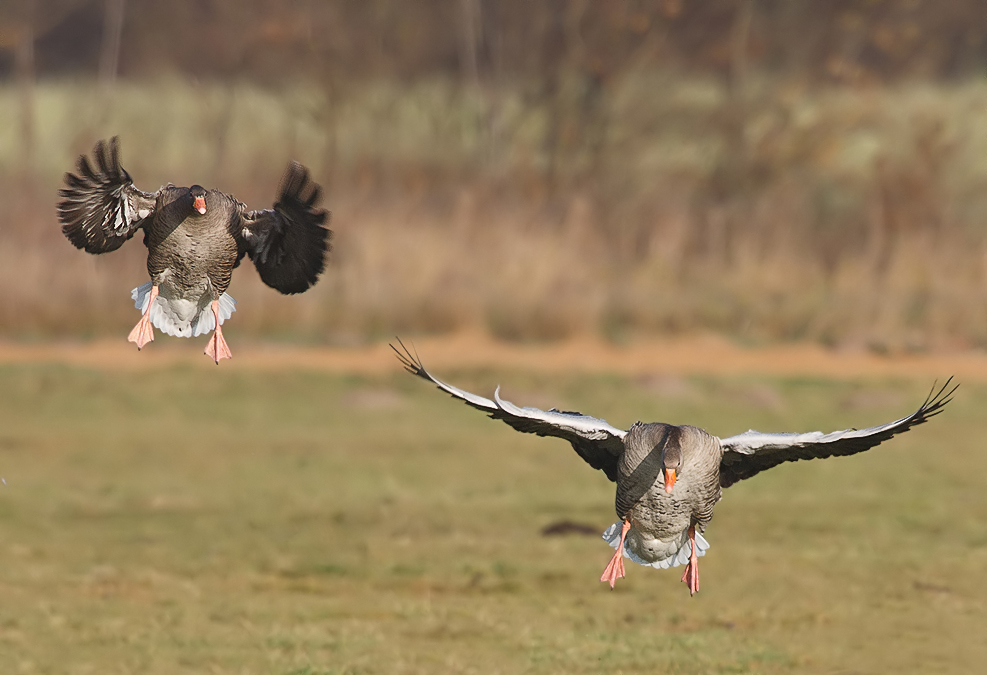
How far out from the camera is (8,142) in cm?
3041

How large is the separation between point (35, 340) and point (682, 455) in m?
17.1

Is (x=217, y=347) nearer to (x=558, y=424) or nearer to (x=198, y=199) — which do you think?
(x=198, y=199)

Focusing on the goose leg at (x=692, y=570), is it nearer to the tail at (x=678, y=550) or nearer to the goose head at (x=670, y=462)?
the tail at (x=678, y=550)

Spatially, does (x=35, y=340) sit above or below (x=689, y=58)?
below

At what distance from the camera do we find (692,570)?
812 centimetres

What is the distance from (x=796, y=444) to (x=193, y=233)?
2.94 metres

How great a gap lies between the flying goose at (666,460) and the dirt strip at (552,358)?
43.1ft

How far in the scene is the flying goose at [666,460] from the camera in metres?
7.44

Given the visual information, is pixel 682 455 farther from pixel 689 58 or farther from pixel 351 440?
pixel 689 58

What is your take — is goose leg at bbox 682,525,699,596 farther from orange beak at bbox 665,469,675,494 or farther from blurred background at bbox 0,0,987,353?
blurred background at bbox 0,0,987,353

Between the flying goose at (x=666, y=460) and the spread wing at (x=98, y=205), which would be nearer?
the spread wing at (x=98, y=205)

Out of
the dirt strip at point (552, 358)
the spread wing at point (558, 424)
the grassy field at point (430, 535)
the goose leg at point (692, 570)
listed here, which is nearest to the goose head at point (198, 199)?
the spread wing at point (558, 424)

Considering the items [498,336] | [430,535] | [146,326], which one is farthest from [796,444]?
[498,336]

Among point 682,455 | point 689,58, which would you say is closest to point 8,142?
point 689,58
